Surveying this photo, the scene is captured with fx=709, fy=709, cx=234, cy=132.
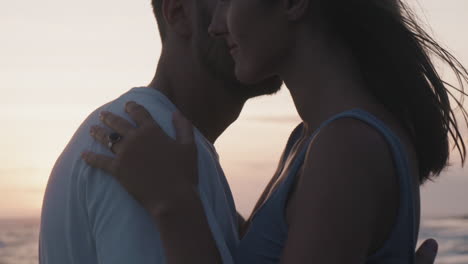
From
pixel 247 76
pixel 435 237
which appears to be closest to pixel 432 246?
pixel 247 76

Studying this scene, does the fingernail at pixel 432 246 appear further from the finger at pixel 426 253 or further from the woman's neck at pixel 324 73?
the woman's neck at pixel 324 73

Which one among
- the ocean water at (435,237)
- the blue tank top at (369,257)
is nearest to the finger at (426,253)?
the blue tank top at (369,257)

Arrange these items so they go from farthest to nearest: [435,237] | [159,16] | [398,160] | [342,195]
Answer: [435,237] → [159,16] → [398,160] → [342,195]

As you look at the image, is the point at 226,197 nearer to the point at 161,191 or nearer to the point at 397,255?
the point at 161,191

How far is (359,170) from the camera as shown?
198 centimetres

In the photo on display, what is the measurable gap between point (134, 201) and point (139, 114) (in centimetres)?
32

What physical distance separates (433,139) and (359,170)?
0.50m

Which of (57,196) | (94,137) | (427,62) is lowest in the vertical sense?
(57,196)

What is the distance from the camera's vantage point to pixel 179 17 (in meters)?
2.96

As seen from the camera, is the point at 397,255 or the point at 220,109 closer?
the point at 397,255

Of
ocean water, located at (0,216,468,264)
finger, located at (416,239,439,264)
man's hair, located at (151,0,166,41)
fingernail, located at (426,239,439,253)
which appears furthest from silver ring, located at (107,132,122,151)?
ocean water, located at (0,216,468,264)

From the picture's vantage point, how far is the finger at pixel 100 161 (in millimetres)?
2258

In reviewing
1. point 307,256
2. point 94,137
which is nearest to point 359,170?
point 307,256

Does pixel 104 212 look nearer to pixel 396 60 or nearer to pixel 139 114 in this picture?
pixel 139 114
